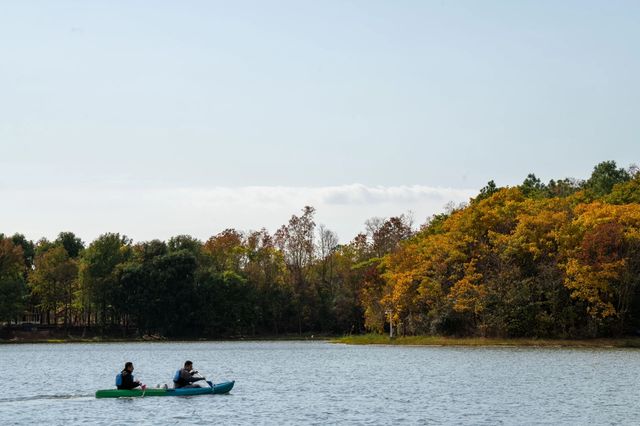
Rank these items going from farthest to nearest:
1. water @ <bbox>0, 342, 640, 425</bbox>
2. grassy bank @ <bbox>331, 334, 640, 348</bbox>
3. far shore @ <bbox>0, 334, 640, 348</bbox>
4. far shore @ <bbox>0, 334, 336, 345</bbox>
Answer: far shore @ <bbox>0, 334, 336, 345</bbox>, far shore @ <bbox>0, 334, 640, 348</bbox>, grassy bank @ <bbox>331, 334, 640, 348</bbox>, water @ <bbox>0, 342, 640, 425</bbox>

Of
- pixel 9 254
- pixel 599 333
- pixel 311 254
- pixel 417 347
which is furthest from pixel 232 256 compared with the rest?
pixel 599 333

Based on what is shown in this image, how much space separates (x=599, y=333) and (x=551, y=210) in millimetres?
15510

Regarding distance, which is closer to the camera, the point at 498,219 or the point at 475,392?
the point at 475,392

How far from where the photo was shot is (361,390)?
178 ft

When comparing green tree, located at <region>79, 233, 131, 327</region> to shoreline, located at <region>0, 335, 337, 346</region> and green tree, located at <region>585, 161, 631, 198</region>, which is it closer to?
shoreline, located at <region>0, 335, 337, 346</region>

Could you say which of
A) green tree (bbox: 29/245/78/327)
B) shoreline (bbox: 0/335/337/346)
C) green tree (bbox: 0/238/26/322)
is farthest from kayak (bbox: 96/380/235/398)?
green tree (bbox: 29/245/78/327)

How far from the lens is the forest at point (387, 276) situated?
94062 millimetres

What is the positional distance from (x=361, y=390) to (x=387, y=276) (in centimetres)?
6222

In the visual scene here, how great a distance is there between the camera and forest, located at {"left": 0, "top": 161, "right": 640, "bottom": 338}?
94062 millimetres

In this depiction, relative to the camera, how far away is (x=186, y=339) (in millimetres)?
141625

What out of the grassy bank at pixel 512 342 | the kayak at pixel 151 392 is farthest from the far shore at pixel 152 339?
the kayak at pixel 151 392

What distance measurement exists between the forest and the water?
7.92m

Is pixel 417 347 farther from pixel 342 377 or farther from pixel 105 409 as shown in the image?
pixel 105 409

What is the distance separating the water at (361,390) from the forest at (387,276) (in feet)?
26.0
